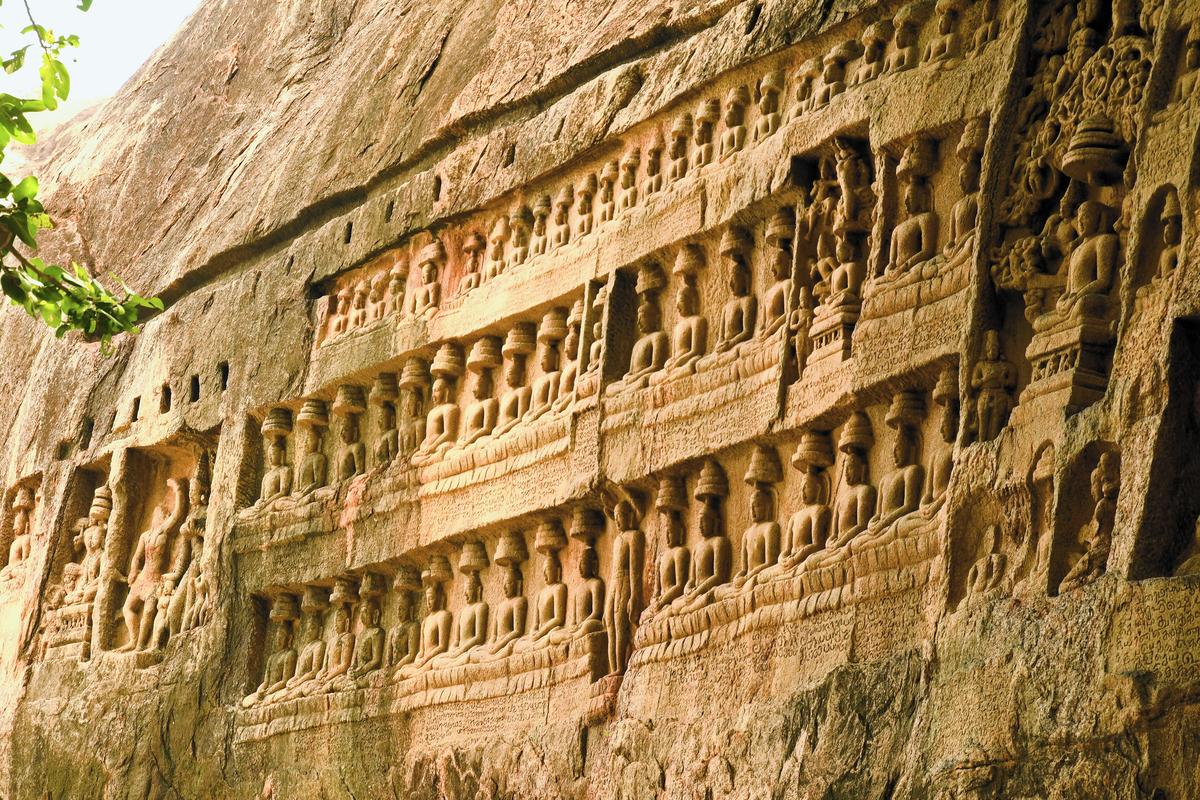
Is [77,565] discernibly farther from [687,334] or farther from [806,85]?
[806,85]

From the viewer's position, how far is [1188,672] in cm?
539

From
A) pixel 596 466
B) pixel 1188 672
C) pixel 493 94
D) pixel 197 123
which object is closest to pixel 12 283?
pixel 596 466

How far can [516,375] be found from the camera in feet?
31.3

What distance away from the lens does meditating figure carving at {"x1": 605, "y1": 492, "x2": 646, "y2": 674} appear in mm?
8289

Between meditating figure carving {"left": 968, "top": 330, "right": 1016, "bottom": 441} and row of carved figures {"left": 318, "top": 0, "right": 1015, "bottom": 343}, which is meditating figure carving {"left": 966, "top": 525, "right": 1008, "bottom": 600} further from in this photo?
row of carved figures {"left": 318, "top": 0, "right": 1015, "bottom": 343}

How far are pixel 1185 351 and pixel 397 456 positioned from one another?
17.2 ft

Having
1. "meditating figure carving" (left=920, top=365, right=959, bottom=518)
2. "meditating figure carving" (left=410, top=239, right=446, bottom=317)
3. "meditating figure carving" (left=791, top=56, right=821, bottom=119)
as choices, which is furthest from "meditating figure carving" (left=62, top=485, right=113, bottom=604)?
"meditating figure carving" (left=920, top=365, right=959, bottom=518)

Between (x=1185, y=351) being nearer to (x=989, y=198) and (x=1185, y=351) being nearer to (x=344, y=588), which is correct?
(x=989, y=198)

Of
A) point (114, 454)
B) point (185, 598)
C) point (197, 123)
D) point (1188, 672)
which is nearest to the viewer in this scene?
point (1188, 672)

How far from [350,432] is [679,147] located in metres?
2.88

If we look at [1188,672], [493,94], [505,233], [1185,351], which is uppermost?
[493,94]

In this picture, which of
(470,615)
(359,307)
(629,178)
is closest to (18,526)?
(359,307)

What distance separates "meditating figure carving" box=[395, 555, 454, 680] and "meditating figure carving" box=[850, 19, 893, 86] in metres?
3.41

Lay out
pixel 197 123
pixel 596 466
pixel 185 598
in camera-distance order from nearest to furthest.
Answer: pixel 596 466 → pixel 185 598 → pixel 197 123
